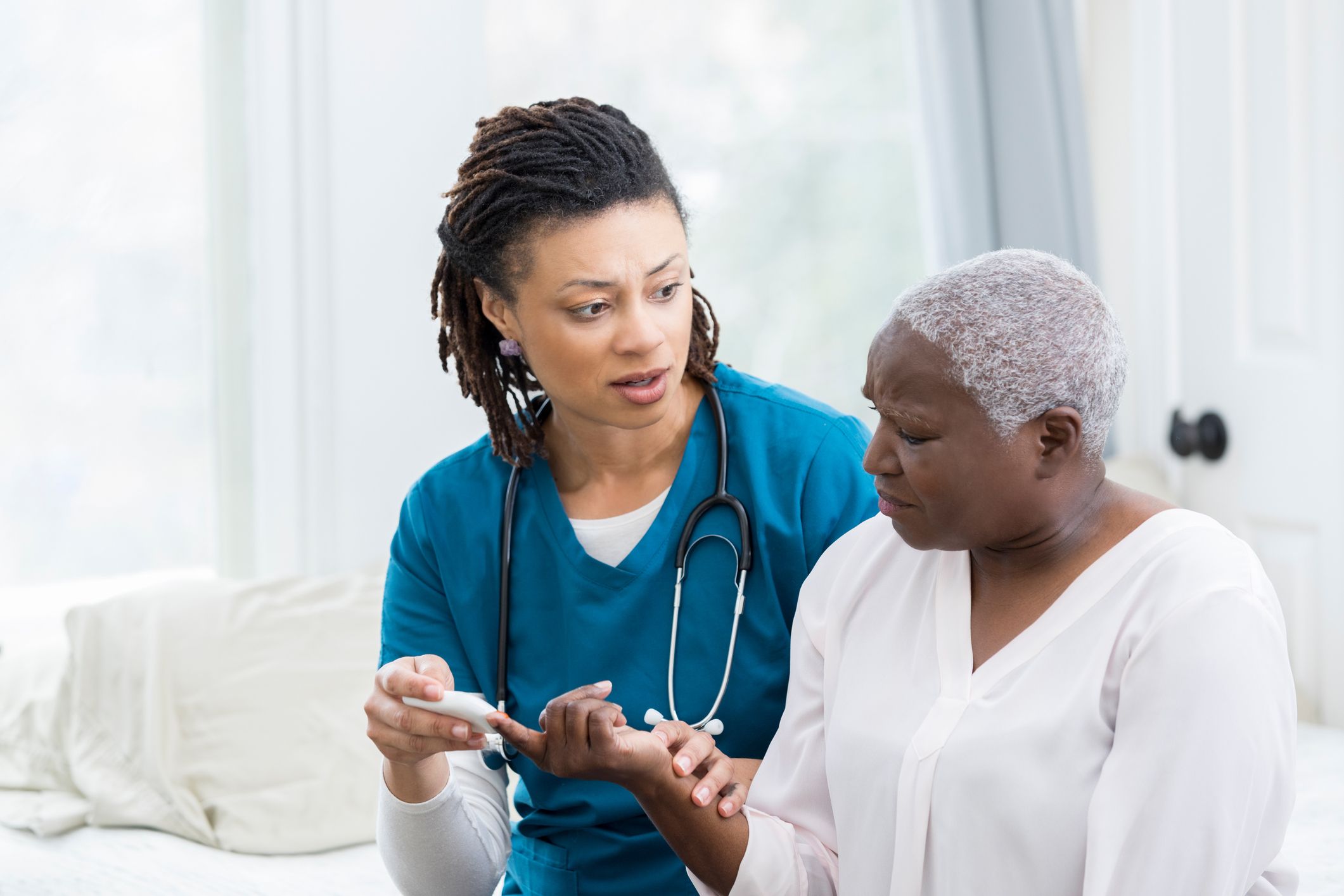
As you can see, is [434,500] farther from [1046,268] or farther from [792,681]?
[1046,268]

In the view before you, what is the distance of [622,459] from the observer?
1.50 m

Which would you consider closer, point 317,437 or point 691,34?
point 317,437

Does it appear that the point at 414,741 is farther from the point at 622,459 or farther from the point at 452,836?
the point at 622,459

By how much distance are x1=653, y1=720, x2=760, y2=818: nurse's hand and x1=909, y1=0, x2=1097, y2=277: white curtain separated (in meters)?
1.80

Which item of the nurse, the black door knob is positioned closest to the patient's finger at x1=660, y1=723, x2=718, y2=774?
the nurse

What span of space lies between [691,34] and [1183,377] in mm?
1282

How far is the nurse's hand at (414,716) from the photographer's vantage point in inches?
48.1

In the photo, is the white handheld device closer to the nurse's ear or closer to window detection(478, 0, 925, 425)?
the nurse's ear

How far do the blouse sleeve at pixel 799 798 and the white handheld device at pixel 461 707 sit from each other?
0.27 m

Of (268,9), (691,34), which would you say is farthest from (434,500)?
(691,34)

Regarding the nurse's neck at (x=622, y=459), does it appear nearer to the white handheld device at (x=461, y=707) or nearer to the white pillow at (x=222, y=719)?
the white handheld device at (x=461, y=707)

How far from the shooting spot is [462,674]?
58.7 inches

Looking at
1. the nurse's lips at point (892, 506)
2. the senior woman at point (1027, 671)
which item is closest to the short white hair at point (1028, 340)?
the senior woman at point (1027, 671)

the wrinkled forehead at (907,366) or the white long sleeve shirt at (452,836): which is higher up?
the wrinkled forehead at (907,366)
